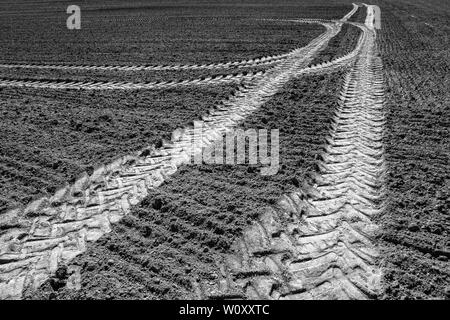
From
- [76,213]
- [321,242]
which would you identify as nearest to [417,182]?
[321,242]

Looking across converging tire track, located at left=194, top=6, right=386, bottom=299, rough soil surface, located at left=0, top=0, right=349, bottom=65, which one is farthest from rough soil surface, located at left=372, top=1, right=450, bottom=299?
rough soil surface, located at left=0, top=0, right=349, bottom=65

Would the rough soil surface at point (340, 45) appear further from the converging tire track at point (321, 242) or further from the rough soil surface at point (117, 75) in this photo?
the converging tire track at point (321, 242)

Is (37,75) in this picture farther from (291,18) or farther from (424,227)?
(291,18)

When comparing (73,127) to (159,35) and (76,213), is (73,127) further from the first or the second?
(159,35)

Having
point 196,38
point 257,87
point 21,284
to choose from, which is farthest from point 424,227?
point 196,38

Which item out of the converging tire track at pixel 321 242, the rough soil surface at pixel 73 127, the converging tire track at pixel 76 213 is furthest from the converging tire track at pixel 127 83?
the converging tire track at pixel 321 242

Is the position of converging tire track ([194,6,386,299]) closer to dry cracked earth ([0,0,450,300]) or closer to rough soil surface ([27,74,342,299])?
dry cracked earth ([0,0,450,300])
